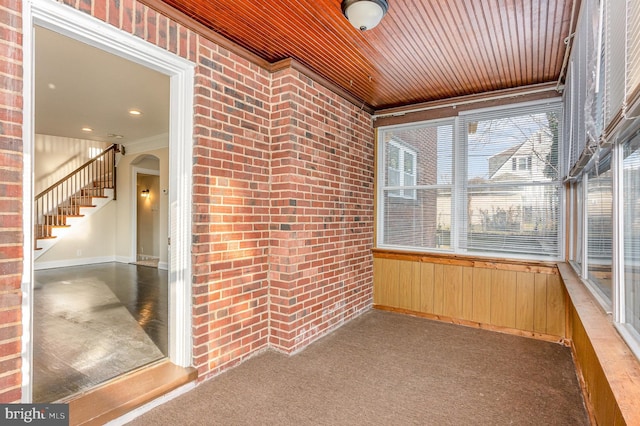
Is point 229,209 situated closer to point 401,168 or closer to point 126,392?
point 126,392

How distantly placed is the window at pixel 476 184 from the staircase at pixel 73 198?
6.84 metres

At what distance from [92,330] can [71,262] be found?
526 centimetres

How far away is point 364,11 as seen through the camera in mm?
2084

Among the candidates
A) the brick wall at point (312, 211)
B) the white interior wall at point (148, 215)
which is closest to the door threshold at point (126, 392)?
the brick wall at point (312, 211)

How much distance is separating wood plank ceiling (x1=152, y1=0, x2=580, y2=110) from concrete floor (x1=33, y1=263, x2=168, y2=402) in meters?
2.61

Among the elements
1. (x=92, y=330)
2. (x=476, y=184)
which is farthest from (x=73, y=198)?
(x=476, y=184)

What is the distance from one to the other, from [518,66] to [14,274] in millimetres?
3955

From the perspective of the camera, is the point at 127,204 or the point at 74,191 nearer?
the point at 74,191

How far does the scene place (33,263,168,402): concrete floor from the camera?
240 cm

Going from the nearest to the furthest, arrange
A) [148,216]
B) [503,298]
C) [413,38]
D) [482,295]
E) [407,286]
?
[413,38], [503,298], [482,295], [407,286], [148,216]

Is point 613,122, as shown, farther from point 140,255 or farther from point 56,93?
point 140,255

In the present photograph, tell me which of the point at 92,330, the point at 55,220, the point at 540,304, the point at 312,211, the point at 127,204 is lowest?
the point at 92,330

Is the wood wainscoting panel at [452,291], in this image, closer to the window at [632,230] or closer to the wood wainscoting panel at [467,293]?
the wood wainscoting panel at [467,293]

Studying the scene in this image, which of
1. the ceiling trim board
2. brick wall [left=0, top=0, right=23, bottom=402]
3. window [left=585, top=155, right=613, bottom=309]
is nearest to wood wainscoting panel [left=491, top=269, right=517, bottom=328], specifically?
window [left=585, top=155, right=613, bottom=309]
